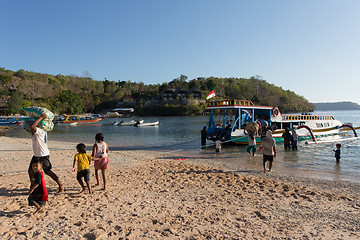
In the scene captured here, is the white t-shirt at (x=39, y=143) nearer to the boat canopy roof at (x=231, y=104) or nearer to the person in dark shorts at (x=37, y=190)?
the person in dark shorts at (x=37, y=190)

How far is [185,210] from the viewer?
5.64 m

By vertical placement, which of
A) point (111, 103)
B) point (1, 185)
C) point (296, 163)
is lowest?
point (296, 163)

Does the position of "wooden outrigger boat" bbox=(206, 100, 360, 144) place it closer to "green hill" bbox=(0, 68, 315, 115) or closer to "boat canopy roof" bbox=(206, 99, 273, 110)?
"boat canopy roof" bbox=(206, 99, 273, 110)

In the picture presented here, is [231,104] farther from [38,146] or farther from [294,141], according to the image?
[38,146]

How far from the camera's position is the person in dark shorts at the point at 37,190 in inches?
199

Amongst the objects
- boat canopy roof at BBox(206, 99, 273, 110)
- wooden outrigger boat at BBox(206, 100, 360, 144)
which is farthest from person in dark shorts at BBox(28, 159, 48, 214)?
boat canopy roof at BBox(206, 99, 273, 110)

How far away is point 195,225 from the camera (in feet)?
15.9

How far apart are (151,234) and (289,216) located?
347 centimetres

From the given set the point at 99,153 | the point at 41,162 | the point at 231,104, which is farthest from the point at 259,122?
the point at 41,162

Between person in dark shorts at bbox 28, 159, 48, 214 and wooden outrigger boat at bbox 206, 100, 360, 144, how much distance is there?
14178mm

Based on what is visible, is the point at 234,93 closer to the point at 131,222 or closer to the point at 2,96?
the point at 2,96

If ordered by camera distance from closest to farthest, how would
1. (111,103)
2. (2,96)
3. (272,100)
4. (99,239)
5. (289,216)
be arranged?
(99,239), (289,216), (2,96), (111,103), (272,100)

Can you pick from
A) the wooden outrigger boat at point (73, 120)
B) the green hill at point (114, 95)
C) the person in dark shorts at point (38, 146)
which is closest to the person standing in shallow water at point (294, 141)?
the person in dark shorts at point (38, 146)

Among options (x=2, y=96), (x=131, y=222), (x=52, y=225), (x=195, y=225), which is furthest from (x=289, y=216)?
(x=2, y=96)
